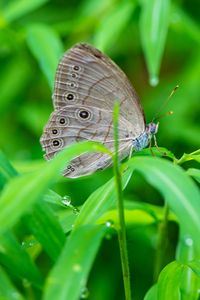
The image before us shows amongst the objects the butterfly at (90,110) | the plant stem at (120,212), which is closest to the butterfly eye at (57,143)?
the butterfly at (90,110)

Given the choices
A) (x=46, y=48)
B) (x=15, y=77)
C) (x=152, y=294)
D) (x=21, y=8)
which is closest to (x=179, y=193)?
(x=152, y=294)

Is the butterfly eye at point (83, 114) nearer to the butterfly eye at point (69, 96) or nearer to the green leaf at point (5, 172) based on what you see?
the butterfly eye at point (69, 96)

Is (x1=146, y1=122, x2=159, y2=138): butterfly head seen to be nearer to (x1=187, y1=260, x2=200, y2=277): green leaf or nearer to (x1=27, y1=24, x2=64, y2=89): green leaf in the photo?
(x1=27, y1=24, x2=64, y2=89): green leaf

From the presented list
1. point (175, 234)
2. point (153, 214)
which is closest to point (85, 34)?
point (175, 234)

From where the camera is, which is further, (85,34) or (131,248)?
(85,34)

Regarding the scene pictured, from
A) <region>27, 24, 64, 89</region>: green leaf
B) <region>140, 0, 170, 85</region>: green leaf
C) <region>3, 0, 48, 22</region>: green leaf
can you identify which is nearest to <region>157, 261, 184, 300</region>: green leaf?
<region>140, 0, 170, 85</region>: green leaf

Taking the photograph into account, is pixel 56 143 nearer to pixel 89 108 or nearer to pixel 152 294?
pixel 89 108

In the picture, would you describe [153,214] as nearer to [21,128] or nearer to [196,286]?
[196,286]
